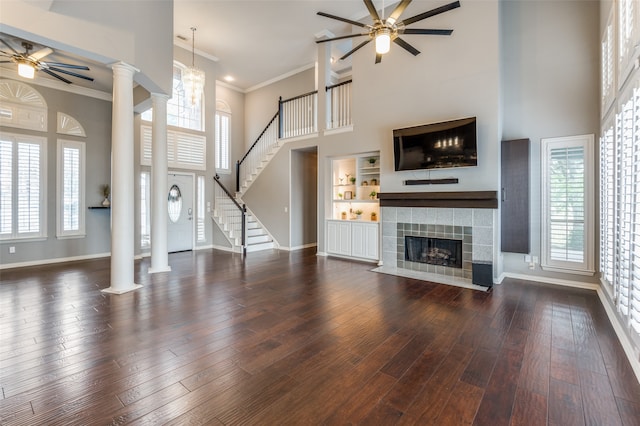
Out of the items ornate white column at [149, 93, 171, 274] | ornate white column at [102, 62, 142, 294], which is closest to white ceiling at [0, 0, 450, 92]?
ornate white column at [149, 93, 171, 274]

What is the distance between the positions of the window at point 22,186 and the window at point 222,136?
429 centimetres

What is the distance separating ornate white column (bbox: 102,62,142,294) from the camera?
450 cm

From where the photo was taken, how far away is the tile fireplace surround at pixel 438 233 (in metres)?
4.97

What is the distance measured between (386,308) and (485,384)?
64.3 inches

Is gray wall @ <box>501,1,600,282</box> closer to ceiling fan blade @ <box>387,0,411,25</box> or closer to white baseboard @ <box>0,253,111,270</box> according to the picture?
ceiling fan blade @ <box>387,0,411,25</box>

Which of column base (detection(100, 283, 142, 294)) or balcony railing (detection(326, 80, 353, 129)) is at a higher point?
balcony railing (detection(326, 80, 353, 129))

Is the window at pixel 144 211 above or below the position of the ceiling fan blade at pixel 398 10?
below

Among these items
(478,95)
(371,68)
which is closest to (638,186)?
(478,95)

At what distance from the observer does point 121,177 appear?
178 inches

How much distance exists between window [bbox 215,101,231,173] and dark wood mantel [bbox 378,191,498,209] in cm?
588

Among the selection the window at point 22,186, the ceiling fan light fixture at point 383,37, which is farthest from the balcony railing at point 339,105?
the window at point 22,186

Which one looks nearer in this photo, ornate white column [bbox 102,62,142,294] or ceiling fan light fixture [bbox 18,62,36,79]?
ornate white column [bbox 102,62,142,294]

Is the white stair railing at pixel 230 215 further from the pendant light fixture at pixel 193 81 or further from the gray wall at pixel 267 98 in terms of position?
A: the pendant light fixture at pixel 193 81

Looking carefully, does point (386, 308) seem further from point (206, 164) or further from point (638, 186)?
point (206, 164)
